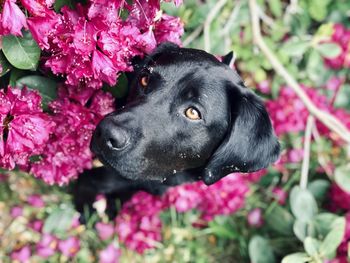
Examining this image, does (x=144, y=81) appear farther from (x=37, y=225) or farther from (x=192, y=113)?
(x=37, y=225)

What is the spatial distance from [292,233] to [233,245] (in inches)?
16.3

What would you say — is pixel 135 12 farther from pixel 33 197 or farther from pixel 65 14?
pixel 33 197

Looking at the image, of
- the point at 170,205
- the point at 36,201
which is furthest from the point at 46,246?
the point at 170,205

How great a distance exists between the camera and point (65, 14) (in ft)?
5.11

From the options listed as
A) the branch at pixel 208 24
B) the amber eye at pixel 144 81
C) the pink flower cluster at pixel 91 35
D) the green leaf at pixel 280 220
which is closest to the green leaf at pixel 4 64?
the pink flower cluster at pixel 91 35

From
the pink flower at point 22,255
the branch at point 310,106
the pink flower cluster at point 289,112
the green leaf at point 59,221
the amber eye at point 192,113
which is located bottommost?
the pink flower at point 22,255

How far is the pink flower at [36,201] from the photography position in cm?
288

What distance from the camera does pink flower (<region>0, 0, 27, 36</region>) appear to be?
4.36 ft

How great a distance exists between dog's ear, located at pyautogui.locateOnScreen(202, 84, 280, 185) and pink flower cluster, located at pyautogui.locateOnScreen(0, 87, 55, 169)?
2.39 feet

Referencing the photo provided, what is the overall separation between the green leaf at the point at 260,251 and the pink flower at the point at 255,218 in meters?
0.19

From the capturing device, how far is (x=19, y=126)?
5.07 ft

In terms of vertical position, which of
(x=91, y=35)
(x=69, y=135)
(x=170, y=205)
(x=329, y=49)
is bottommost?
(x=170, y=205)

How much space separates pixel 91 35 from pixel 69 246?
155 cm

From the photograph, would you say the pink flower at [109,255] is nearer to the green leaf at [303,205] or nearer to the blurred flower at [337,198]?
the green leaf at [303,205]
